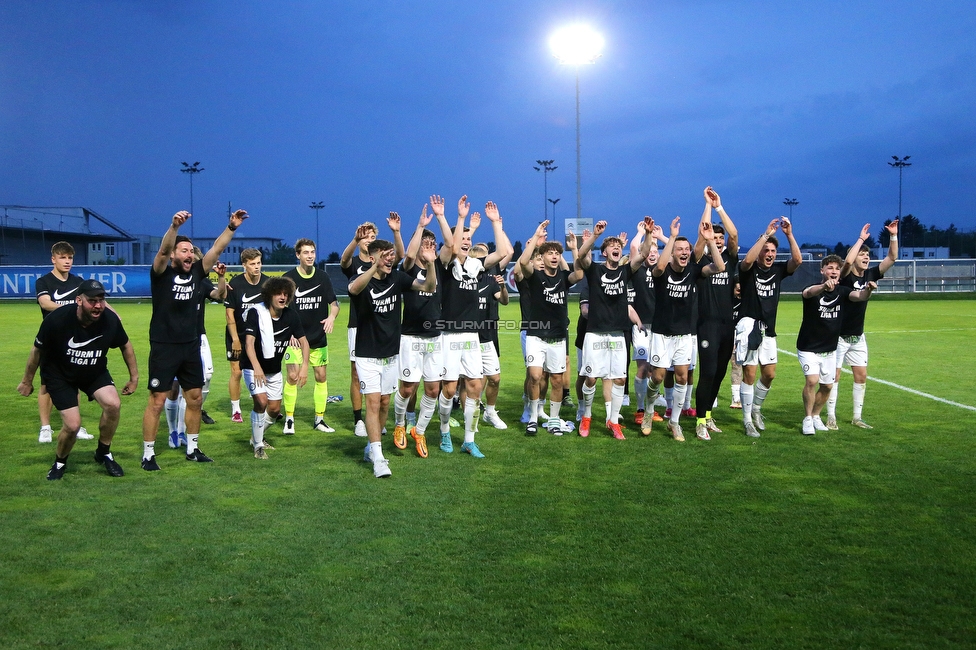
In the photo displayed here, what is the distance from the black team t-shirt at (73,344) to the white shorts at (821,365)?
7.91 meters

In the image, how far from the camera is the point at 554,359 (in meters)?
9.95

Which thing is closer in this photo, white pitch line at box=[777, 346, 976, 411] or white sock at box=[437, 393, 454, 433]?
white sock at box=[437, 393, 454, 433]

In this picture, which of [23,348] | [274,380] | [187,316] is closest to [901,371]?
[274,380]

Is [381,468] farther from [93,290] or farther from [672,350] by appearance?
[672,350]

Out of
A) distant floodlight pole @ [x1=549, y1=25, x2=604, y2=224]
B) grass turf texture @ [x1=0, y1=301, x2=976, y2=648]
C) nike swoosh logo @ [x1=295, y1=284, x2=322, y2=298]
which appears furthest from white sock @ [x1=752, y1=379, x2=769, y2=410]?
distant floodlight pole @ [x1=549, y1=25, x2=604, y2=224]

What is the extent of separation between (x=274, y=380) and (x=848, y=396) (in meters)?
9.07

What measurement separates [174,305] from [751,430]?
6965 mm

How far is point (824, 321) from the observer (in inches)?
388

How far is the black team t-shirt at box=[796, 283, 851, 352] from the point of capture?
9836mm

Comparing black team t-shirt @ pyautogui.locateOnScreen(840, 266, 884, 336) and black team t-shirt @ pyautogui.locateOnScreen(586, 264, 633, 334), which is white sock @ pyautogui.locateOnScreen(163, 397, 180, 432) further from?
black team t-shirt @ pyautogui.locateOnScreen(840, 266, 884, 336)

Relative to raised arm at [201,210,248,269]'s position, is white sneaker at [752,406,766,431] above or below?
below

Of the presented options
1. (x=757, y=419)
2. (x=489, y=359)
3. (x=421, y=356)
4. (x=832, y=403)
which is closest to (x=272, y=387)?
(x=421, y=356)

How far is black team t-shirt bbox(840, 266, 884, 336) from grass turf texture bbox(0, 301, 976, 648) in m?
1.38

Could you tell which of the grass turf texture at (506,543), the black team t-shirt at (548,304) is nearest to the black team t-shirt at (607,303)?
the black team t-shirt at (548,304)
